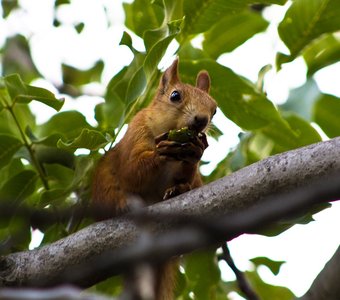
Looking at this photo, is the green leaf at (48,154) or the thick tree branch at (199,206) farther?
the green leaf at (48,154)

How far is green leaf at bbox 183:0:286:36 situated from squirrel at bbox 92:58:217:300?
10.8 inches

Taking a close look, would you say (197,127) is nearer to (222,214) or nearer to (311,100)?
(311,100)

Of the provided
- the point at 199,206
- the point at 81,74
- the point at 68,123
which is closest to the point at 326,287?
the point at 199,206

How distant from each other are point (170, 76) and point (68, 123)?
0.79m

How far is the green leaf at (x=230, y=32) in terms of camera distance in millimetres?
4957

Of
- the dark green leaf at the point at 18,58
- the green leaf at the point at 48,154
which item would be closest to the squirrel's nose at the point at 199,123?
the green leaf at the point at 48,154

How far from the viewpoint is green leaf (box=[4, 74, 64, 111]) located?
3.80 m

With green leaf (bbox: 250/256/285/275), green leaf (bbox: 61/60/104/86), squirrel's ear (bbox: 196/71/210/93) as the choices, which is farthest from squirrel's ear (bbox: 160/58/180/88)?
green leaf (bbox: 61/60/104/86)

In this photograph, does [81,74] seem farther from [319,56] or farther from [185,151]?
[185,151]

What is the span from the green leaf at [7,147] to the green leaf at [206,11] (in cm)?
119

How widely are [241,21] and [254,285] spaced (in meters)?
1.83

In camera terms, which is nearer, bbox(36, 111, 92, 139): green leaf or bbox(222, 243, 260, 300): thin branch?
bbox(222, 243, 260, 300): thin branch

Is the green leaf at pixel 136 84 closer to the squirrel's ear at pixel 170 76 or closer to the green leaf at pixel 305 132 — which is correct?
the squirrel's ear at pixel 170 76

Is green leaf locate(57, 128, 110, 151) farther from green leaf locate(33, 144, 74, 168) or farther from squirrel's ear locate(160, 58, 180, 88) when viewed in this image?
squirrel's ear locate(160, 58, 180, 88)
